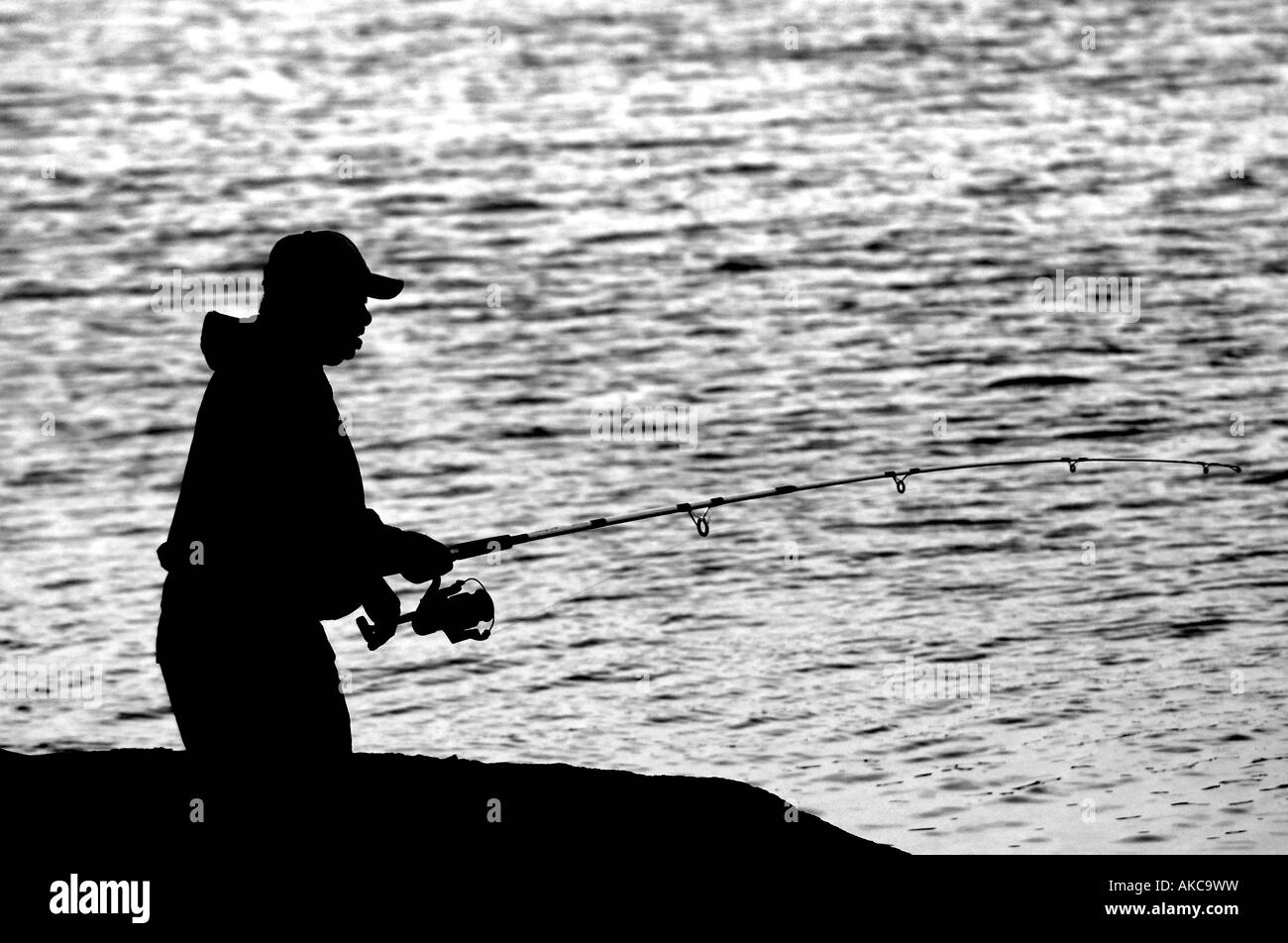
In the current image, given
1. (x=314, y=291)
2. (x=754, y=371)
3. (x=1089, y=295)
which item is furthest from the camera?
(x=1089, y=295)

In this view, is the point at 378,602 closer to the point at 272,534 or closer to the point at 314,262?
the point at 272,534

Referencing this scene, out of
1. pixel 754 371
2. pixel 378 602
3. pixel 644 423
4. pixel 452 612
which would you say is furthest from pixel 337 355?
pixel 754 371

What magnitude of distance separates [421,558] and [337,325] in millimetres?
686

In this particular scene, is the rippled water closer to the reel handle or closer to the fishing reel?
the reel handle

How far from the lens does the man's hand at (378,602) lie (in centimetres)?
596

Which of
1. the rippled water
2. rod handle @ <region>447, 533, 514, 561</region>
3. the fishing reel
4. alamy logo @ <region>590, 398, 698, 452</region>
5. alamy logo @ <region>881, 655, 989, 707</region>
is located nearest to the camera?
the fishing reel
